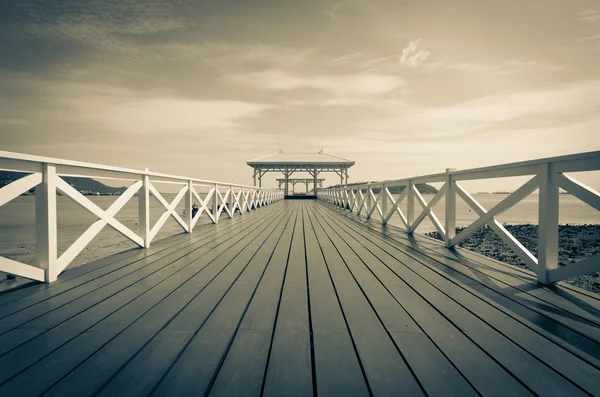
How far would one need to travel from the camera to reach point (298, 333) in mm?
1316

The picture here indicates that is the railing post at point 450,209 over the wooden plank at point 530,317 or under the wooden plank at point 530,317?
over

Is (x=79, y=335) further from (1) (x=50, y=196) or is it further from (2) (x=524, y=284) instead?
(2) (x=524, y=284)

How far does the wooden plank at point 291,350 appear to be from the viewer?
3.05 ft

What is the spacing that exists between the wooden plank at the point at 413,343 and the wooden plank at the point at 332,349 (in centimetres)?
21

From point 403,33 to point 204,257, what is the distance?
20.7ft

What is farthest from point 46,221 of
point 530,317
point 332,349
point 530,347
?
point 530,317

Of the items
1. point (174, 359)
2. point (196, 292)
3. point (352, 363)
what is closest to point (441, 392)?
point (352, 363)

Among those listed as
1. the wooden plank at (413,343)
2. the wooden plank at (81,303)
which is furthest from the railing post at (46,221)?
the wooden plank at (413,343)

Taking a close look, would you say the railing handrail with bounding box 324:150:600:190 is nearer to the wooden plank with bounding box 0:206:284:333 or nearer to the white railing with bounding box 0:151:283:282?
the wooden plank with bounding box 0:206:284:333

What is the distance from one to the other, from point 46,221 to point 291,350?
2.16 metres

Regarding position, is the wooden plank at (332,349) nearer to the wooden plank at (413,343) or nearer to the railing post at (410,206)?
the wooden plank at (413,343)

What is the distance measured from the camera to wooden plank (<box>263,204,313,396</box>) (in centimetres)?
93

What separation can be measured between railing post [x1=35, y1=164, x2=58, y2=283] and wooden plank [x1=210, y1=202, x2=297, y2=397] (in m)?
1.65

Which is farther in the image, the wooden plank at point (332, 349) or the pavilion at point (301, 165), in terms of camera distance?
the pavilion at point (301, 165)
